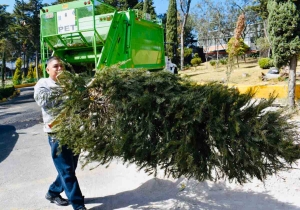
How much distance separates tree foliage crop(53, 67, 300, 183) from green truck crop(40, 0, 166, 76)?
5.28 meters

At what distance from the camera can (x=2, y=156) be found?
198 inches

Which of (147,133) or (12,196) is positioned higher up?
(147,133)

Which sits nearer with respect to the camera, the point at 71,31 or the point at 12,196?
the point at 12,196

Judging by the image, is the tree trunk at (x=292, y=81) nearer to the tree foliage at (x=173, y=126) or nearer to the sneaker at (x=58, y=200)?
the tree foliage at (x=173, y=126)

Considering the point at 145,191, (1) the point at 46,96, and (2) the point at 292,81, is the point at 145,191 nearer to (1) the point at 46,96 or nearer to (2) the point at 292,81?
(1) the point at 46,96

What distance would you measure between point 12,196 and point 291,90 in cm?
622

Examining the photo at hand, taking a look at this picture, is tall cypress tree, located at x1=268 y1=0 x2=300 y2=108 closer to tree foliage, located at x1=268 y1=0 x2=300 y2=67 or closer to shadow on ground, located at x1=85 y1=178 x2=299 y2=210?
tree foliage, located at x1=268 y1=0 x2=300 y2=67

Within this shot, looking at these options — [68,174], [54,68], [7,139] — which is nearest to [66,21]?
[7,139]

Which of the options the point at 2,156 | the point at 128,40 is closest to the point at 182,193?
the point at 2,156

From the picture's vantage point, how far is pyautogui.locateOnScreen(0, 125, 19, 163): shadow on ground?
5257 mm

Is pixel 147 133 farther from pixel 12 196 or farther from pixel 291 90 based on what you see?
pixel 291 90

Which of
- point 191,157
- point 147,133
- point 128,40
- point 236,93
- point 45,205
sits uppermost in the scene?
point 128,40

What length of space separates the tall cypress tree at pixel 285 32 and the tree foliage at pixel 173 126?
15.8 feet

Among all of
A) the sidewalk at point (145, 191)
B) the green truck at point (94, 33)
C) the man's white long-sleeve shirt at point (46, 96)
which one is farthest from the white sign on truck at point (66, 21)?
the man's white long-sleeve shirt at point (46, 96)
